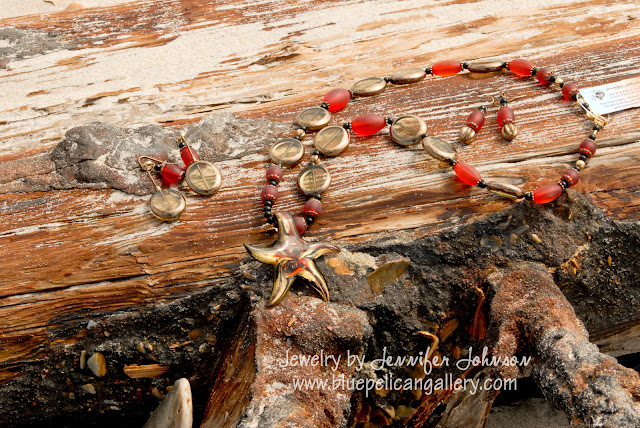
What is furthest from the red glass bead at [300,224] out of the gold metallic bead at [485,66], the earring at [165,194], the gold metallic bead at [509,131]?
the gold metallic bead at [485,66]

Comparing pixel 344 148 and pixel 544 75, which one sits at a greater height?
pixel 544 75

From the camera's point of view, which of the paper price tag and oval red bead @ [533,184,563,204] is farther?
the paper price tag

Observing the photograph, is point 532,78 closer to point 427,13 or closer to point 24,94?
point 427,13

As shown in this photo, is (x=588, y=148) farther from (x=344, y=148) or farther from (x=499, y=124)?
(x=344, y=148)

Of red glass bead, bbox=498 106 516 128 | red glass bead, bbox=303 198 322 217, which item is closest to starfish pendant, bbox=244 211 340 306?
red glass bead, bbox=303 198 322 217

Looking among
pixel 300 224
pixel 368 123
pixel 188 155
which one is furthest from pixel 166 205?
pixel 368 123

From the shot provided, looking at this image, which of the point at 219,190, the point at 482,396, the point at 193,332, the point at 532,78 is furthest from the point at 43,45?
the point at 482,396

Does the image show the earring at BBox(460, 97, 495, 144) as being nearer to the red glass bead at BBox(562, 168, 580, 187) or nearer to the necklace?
the necklace
